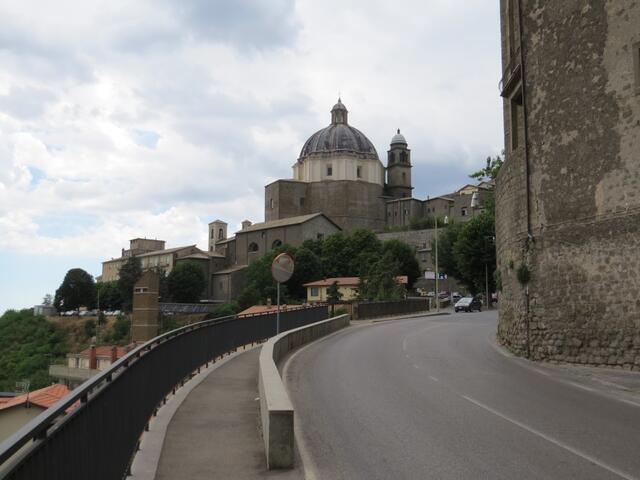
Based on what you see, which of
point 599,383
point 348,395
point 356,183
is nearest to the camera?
point 348,395

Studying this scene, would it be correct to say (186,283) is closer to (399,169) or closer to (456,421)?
(399,169)

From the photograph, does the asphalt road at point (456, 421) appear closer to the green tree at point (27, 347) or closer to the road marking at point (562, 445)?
the road marking at point (562, 445)

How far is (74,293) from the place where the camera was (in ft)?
411

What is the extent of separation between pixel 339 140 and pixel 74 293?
202ft

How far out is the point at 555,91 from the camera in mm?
20125

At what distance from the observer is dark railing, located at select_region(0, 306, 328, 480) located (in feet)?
11.6

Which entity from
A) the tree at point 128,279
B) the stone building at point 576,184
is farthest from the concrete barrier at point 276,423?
the tree at point 128,279

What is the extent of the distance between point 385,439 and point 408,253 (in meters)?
88.8

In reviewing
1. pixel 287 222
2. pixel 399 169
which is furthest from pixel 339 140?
pixel 287 222

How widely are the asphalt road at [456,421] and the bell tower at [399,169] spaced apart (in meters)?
119

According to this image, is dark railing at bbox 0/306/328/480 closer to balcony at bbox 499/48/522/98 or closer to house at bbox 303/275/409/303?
balcony at bbox 499/48/522/98

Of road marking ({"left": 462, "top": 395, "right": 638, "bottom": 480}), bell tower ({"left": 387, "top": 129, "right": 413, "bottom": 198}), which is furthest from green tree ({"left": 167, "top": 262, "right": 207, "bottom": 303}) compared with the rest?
road marking ({"left": 462, "top": 395, "right": 638, "bottom": 480})

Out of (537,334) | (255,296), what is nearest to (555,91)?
(537,334)

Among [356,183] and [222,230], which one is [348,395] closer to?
[356,183]
